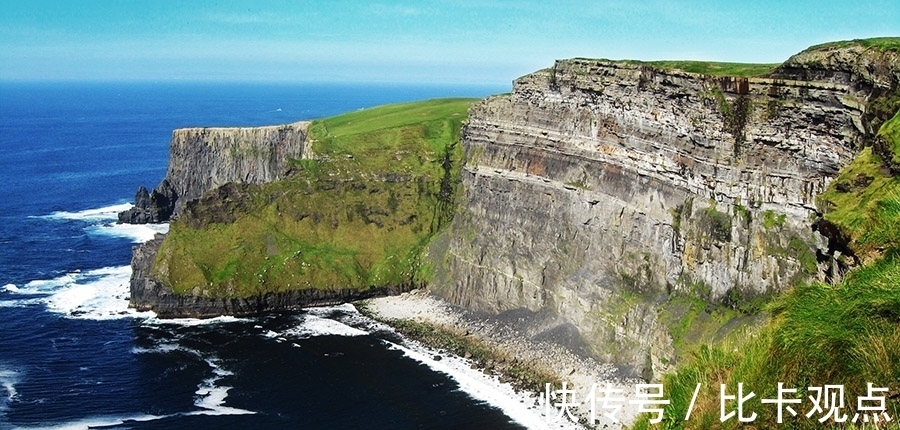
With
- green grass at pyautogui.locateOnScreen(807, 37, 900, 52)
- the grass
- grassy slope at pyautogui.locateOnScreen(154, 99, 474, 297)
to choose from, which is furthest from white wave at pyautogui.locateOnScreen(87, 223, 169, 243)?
the grass

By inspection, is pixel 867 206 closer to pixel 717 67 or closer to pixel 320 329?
pixel 717 67

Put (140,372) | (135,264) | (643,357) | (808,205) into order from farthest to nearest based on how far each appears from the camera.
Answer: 1. (135,264)
2. (140,372)
3. (643,357)
4. (808,205)

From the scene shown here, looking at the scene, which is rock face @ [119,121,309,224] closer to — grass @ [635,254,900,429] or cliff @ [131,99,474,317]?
cliff @ [131,99,474,317]

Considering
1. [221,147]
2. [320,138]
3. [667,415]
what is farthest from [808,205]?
[221,147]

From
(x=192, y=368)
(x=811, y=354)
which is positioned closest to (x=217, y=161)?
(x=192, y=368)

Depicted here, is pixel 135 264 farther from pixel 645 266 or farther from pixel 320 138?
pixel 645 266

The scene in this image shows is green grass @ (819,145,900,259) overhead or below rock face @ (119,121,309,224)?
overhead
